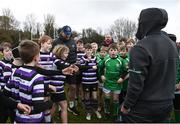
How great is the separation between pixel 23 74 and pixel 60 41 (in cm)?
433

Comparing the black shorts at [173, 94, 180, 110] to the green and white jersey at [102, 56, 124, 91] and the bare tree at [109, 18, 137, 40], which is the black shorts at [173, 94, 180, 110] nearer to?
the green and white jersey at [102, 56, 124, 91]

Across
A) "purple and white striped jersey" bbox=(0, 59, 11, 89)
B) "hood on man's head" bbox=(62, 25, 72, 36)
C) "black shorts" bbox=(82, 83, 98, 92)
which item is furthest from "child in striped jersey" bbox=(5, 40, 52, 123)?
"black shorts" bbox=(82, 83, 98, 92)

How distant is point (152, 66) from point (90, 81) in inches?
178

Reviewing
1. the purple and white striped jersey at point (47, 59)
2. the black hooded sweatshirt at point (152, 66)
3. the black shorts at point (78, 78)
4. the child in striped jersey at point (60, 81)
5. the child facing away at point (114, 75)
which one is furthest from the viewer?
the black shorts at point (78, 78)

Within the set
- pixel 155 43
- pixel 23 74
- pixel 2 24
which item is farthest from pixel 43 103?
pixel 2 24

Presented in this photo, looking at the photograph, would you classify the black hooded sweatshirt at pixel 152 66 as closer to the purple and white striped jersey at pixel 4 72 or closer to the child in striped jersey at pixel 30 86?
the child in striped jersey at pixel 30 86

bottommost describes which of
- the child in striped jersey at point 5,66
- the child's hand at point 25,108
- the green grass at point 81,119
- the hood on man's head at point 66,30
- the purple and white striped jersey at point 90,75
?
the green grass at point 81,119

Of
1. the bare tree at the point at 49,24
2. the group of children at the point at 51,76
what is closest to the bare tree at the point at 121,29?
the bare tree at the point at 49,24

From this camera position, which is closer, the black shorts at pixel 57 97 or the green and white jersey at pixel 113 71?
the black shorts at pixel 57 97

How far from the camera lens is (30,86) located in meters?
4.08

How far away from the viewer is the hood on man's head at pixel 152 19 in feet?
13.3

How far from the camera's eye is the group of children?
163 inches

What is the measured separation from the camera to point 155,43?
3939mm

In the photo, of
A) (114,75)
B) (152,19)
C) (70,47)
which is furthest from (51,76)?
(152,19)
